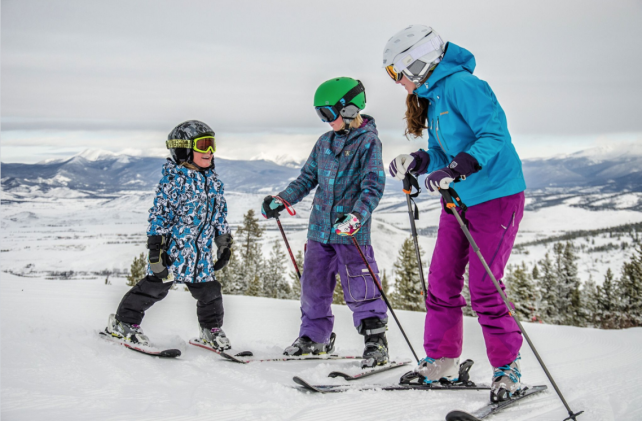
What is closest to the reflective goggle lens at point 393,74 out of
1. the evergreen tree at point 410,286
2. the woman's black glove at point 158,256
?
the woman's black glove at point 158,256

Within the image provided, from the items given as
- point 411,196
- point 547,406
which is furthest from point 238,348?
point 547,406

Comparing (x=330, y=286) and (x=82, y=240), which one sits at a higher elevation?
(x=330, y=286)

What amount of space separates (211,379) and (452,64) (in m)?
2.87

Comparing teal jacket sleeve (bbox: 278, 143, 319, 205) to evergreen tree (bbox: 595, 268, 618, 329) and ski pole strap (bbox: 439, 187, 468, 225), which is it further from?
evergreen tree (bbox: 595, 268, 618, 329)

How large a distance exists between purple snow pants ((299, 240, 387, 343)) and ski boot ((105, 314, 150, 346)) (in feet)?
4.89

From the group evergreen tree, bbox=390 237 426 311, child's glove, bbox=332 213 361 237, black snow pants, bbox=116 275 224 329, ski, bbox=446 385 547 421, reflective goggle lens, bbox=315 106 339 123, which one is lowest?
evergreen tree, bbox=390 237 426 311

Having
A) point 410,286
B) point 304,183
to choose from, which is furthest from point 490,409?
point 410,286

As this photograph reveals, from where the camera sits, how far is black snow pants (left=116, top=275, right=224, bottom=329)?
405 cm

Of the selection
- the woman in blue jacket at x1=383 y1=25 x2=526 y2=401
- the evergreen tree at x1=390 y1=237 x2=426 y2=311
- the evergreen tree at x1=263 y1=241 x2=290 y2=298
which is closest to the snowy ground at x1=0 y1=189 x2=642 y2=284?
the evergreen tree at x1=263 y1=241 x2=290 y2=298

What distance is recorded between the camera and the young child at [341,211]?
12.7 ft

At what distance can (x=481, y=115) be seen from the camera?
109 inches

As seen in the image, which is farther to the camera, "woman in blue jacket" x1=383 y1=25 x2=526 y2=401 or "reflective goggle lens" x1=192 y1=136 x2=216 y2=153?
"reflective goggle lens" x1=192 y1=136 x2=216 y2=153

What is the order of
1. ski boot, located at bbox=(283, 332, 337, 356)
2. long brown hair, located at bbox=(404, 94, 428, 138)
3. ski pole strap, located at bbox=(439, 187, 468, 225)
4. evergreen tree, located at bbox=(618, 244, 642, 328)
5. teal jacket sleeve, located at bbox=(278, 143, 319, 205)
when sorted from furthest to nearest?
evergreen tree, located at bbox=(618, 244, 642, 328)
teal jacket sleeve, located at bbox=(278, 143, 319, 205)
ski boot, located at bbox=(283, 332, 337, 356)
long brown hair, located at bbox=(404, 94, 428, 138)
ski pole strap, located at bbox=(439, 187, 468, 225)

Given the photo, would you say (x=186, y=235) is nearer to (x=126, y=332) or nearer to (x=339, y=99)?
(x=126, y=332)
